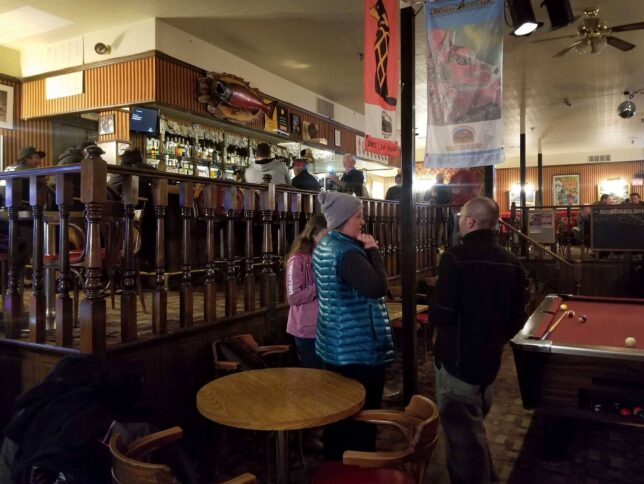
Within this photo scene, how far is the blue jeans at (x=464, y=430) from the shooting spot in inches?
105

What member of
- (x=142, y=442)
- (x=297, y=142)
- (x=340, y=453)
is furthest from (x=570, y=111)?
(x=142, y=442)

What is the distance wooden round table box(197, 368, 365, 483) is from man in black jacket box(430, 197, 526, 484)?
0.57 m

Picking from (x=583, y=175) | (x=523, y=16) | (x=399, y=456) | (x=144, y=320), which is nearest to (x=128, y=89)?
(x=144, y=320)

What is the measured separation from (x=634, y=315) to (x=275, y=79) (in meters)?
7.72

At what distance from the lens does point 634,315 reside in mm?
3859

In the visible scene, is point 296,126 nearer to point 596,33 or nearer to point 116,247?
point 596,33

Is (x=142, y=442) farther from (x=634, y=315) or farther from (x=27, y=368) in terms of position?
(x=634, y=315)

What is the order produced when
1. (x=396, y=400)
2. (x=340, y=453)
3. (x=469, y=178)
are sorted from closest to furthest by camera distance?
(x=340, y=453)
(x=396, y=400)
(x=469, y=178)

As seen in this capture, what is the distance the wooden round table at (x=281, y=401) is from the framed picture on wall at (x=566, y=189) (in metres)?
20.8

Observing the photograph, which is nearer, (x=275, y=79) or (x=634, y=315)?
(x=634, y=315)

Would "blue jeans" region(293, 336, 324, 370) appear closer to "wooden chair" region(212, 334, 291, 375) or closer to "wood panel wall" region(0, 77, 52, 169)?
"wooden chair" region(212, 334, 291, 375)

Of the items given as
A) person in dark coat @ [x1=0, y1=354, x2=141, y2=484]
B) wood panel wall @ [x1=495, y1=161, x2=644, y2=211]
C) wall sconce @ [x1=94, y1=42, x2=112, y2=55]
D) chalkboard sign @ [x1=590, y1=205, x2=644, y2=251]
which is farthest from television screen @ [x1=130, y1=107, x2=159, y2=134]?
wood panel wall @ [x1=495, y1=161, x2=644, y2=211]

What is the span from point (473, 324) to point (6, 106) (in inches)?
336

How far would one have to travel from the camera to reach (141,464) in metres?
1.67
